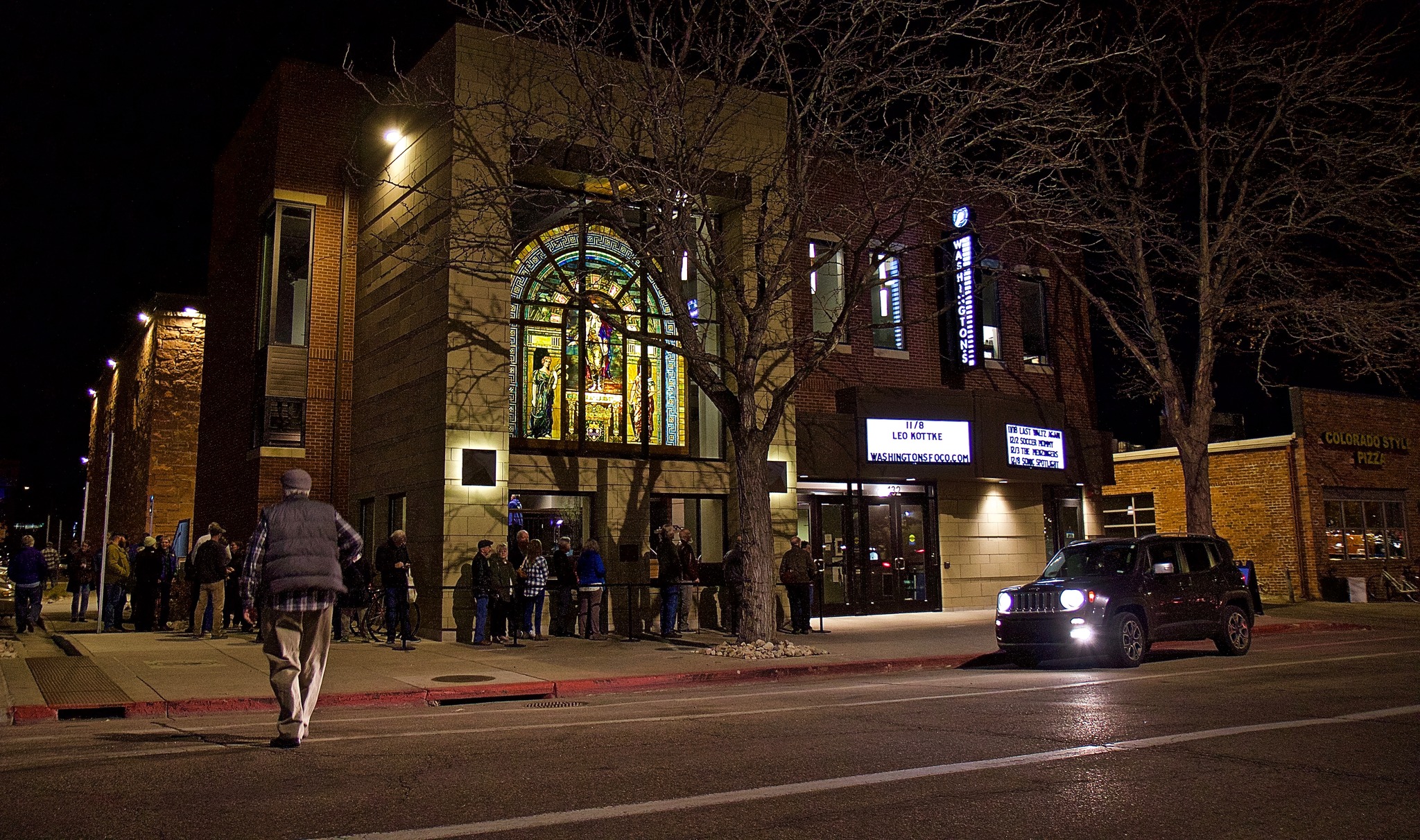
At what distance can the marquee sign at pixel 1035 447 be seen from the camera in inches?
937

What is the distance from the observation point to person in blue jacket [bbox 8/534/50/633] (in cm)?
1784

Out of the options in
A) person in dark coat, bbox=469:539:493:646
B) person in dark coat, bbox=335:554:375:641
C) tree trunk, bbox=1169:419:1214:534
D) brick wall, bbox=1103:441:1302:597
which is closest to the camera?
person in dark coat, bbox=335:554:375:641

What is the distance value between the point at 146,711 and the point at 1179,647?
14.7 meters

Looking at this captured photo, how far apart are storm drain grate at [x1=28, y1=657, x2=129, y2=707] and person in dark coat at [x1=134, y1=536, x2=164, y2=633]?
5.01m

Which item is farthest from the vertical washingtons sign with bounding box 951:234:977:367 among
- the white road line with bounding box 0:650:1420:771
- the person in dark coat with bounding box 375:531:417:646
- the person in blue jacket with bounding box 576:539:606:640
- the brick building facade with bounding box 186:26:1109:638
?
the person in dark coat with bounding box 375:531:417:646

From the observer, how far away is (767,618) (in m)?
15.4

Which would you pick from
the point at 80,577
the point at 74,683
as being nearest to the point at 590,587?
the point at 74,683

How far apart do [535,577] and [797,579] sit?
4467 mm

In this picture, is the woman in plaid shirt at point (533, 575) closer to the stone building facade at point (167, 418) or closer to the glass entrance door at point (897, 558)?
the glass entrance door at point (897, 558)

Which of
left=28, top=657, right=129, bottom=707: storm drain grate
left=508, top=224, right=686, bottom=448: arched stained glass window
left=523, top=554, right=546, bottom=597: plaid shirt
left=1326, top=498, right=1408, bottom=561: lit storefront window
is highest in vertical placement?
left=508, top=224, right=686, bottom=448: arched stained glass window

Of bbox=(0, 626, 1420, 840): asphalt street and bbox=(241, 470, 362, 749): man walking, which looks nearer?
bbox=(0, 626, 1420, 840): asphalt street

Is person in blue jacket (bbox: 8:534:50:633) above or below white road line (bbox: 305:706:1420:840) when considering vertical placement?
above

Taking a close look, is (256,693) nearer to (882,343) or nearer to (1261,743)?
(1261,743)

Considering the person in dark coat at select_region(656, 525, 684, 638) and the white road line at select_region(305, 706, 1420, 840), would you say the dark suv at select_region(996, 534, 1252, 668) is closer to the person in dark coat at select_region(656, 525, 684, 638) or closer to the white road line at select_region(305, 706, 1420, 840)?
the white road line at select_region(305, 706, 1420, 840)
